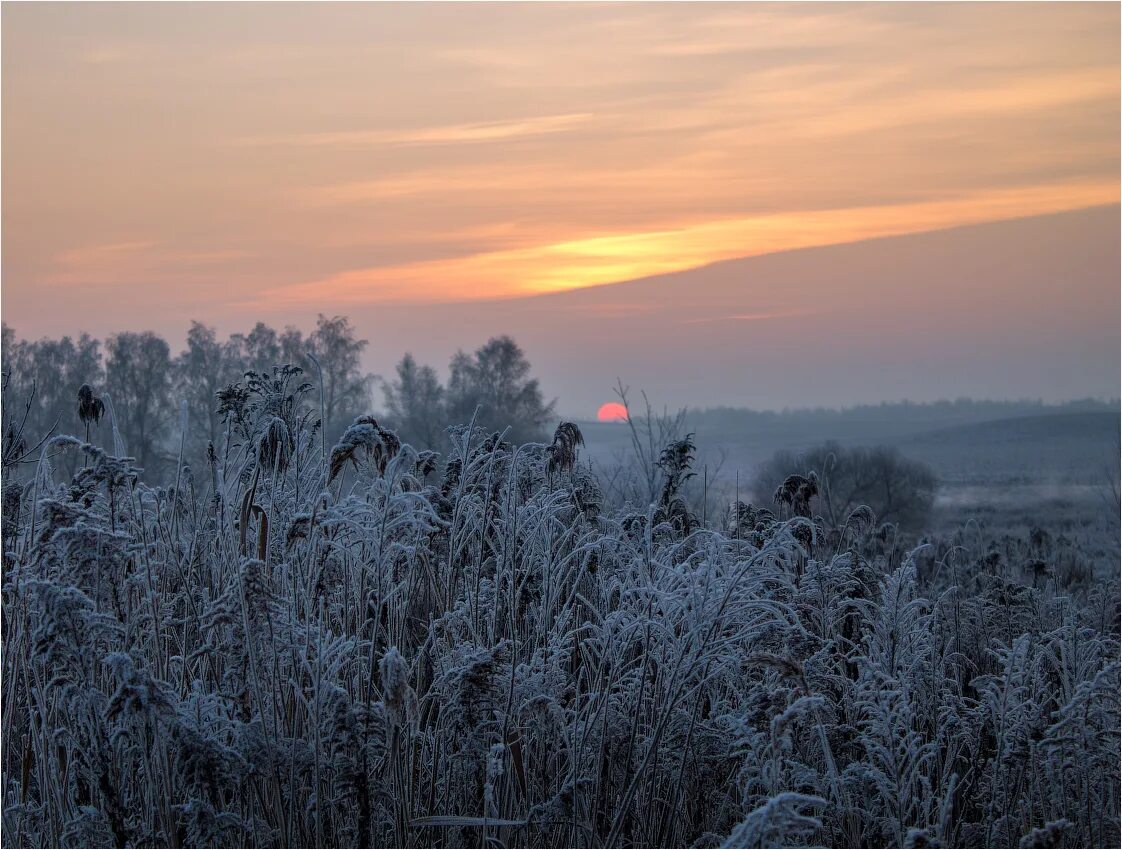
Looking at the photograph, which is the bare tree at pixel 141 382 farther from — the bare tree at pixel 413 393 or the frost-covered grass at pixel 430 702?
the frost-covered grass at pixel 430 702

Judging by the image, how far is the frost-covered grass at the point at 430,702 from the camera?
2773 mm

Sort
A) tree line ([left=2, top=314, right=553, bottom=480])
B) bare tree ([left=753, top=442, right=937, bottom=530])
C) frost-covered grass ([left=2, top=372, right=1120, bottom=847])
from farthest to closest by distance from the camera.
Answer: tree line ([left=2, top=314, right=553, bottom=480])
bare tree ([left=753, top=442, right=937, bottom=530])
frost-covered grass ([left=2, top=372, right=1120, bottom=847])

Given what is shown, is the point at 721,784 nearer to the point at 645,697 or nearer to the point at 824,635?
the point at 645,697

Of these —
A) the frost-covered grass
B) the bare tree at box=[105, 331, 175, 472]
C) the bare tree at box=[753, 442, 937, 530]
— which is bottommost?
the bare tree at box=[753, 442, 937, 530]

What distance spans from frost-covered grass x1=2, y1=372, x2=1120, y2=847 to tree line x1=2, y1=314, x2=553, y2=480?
37.7m

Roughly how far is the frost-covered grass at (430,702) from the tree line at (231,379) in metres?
37.7

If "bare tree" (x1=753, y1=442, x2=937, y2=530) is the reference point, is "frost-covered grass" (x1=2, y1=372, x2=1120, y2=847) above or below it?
above

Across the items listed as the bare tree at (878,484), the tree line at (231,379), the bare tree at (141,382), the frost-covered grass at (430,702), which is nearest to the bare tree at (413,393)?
the tree line at (231,379)

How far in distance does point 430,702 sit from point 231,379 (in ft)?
137

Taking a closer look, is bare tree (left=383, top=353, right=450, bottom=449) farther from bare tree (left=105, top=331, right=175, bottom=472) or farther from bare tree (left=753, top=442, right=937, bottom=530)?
bare tree (left=753, top=442, right=937, bottom=530)

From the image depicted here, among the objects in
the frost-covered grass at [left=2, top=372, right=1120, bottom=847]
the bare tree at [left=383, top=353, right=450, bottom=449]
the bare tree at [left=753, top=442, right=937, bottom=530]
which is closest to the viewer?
the frost-covered grass at [left=2, top=372, right=1120, bottom=847]

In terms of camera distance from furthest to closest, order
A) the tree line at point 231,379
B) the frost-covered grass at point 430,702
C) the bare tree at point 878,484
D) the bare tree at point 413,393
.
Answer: the bare tree at point 413,393 → the tree line at point 231,379 → the bare tree at point 878,484 → the frost-covered grass at point 430,702

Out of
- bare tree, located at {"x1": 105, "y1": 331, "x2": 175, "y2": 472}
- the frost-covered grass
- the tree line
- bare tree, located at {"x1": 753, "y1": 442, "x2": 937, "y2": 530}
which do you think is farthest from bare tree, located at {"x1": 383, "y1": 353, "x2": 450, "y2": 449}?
the frost-covered grass

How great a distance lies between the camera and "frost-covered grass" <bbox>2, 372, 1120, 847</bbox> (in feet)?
9.10
